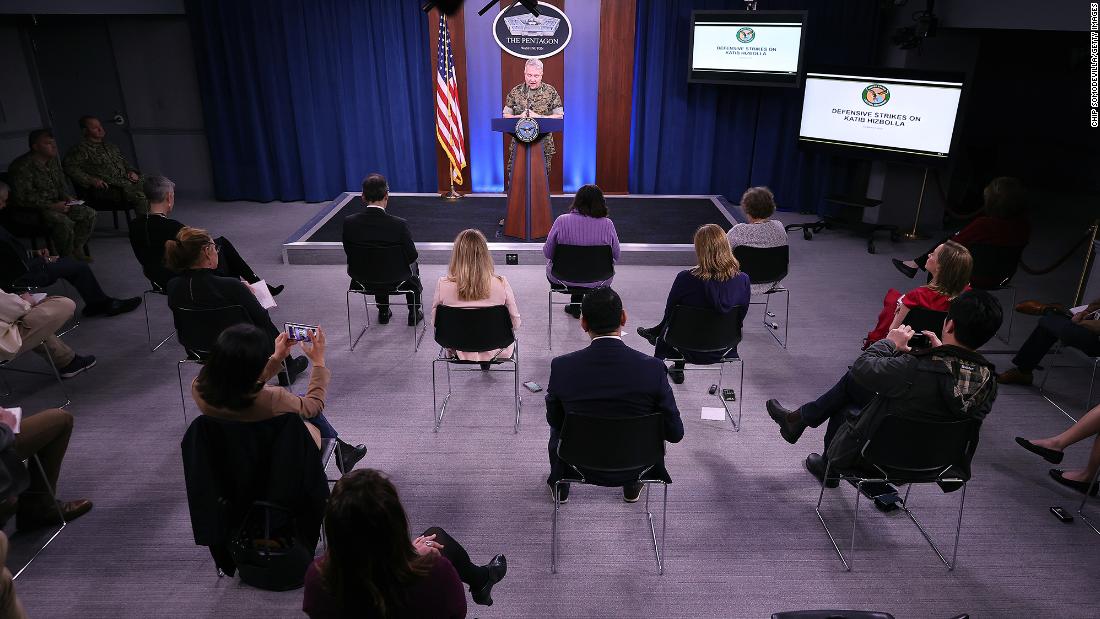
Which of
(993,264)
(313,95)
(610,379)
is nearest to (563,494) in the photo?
(610,379)

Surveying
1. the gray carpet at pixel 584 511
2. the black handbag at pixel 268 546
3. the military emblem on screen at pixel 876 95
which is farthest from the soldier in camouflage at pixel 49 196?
the military emblem on screen at pixel 876 95

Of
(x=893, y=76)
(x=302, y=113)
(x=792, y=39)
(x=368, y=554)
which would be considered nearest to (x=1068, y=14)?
(x=893, y=76)

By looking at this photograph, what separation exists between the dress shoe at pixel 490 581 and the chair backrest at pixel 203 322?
209cm

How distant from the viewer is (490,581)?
274cm

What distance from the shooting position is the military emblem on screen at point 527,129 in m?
6.67

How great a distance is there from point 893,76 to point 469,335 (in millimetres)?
5899

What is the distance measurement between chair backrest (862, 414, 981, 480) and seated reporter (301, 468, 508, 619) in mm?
1879

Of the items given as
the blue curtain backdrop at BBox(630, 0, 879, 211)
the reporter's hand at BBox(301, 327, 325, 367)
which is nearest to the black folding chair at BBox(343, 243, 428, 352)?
the reporter's hand at BBox(301, 327, 325, 367)

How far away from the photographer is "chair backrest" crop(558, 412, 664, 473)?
2.78 metres

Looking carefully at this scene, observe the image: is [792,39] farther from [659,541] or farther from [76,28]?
[76,28]

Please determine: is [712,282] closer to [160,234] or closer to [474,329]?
[474,329]

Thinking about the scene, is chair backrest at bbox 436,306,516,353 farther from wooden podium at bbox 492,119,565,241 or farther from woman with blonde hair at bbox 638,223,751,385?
wooden podium at bbox 492,119,565,241

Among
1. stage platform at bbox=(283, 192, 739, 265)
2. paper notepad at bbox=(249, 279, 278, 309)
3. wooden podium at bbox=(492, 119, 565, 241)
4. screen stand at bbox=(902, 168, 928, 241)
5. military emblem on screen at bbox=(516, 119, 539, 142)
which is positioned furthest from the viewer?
screen stand at bbox=(902, 168, 928, 241)

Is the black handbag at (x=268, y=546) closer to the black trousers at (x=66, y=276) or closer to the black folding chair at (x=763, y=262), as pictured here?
the black folding chair at (x=763, y=262)
